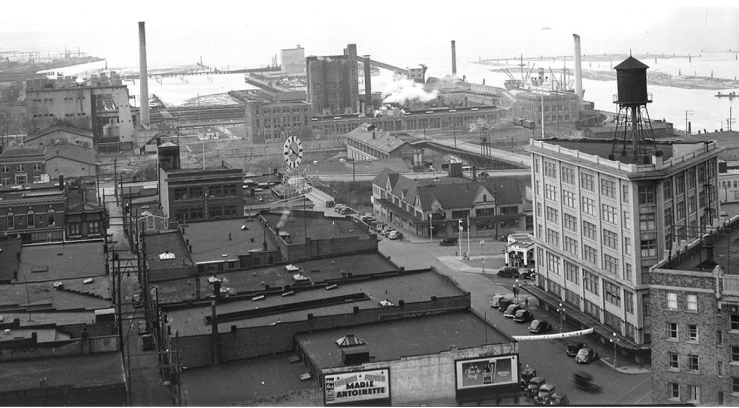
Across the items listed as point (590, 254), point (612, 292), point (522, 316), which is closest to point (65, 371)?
point (612, 292)

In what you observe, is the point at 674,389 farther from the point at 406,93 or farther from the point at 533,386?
the point at 406,93

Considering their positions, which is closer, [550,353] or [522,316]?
[550,353]

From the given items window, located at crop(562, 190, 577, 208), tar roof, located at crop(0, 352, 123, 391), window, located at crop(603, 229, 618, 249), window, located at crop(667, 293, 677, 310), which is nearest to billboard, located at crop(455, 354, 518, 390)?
window, located at crop(667, 293, 677, 310)

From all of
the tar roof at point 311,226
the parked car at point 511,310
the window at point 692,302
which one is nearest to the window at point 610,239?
the parked car at point 511,310

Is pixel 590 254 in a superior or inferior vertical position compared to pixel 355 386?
superior

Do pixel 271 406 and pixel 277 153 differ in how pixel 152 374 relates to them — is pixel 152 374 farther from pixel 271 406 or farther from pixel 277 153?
pixel 277 153
